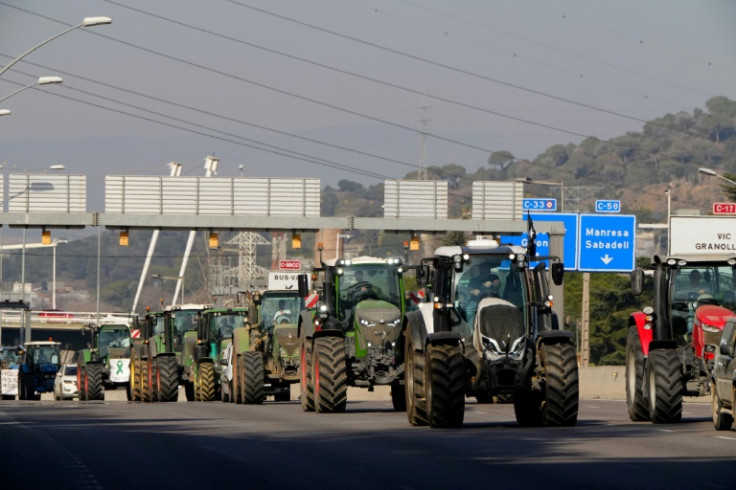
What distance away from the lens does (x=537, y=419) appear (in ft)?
80.3

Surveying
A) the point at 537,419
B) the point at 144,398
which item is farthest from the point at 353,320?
the point at 144,398

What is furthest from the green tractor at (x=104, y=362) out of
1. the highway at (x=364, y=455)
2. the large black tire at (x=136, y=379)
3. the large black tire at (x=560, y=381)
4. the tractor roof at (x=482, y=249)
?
the large black tire at (x=560, y=381)

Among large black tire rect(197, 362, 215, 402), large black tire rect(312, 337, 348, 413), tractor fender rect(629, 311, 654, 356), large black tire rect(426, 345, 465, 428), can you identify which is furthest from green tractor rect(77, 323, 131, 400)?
large black tire rect(426, 345, 465, 428)

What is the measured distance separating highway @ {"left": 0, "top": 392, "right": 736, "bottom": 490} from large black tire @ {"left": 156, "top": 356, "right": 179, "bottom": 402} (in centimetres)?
1750

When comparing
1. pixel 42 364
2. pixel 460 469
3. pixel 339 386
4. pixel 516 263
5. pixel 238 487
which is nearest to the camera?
pixel 238 487

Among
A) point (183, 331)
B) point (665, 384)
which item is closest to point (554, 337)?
point (665, 384)

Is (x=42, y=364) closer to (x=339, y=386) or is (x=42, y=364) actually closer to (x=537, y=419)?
(x=339, y=386)

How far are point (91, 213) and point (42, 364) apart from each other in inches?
964

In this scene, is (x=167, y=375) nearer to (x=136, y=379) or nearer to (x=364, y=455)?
(x=136, y=379)

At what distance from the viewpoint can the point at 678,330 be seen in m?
25.1

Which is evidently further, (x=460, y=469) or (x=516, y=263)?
(x=516, y=263)

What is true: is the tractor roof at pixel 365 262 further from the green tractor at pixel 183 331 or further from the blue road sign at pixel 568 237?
the blue road sign at pixel 568 237

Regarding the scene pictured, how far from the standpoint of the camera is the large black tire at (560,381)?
22953 mm

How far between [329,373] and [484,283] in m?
6.39
